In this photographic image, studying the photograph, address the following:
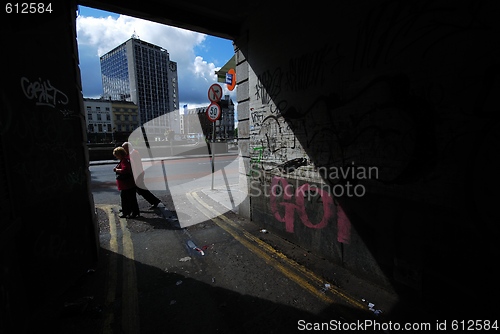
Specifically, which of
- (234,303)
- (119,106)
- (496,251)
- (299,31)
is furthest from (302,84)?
(119,106)

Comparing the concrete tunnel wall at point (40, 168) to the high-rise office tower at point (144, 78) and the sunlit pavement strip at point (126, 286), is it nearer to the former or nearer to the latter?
the sunlit pavement strip at point (126, 286)

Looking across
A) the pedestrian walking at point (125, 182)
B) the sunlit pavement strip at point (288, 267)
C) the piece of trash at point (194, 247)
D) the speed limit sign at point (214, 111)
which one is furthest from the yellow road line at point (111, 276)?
the speed limit sign at point (214, 111)

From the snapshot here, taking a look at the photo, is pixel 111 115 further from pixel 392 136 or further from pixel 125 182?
pixel 392 136

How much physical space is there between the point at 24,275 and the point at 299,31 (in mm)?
4654

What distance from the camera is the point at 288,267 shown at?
356cm

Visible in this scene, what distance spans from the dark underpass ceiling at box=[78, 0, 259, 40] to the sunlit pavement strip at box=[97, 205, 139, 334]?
417 centimetres

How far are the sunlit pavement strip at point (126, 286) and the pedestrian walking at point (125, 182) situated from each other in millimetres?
796

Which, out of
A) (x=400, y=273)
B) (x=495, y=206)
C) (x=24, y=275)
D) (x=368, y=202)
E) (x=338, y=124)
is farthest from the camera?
(x=338, y=124)

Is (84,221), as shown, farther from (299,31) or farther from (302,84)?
(299,31)

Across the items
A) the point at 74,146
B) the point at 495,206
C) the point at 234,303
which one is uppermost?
the point at 74,146

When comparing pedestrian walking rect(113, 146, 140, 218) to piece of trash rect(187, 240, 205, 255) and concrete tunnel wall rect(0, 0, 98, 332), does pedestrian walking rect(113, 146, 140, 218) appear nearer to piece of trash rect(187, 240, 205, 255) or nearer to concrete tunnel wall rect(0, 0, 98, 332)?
concrete tunnel wall rect(0, 0, 98, 332)

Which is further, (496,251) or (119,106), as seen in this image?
(119,106)

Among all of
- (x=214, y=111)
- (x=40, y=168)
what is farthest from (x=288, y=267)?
(x=214, y=111)

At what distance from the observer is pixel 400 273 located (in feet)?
9.09
